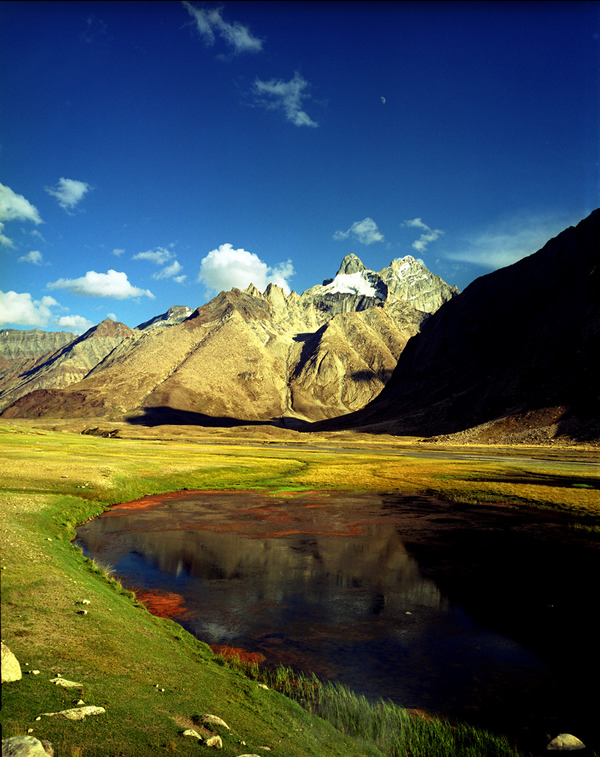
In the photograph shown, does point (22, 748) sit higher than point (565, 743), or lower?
higher

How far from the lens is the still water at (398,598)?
14023mm

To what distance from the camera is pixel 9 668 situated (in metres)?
8.73

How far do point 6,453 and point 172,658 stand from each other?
59.0 metres

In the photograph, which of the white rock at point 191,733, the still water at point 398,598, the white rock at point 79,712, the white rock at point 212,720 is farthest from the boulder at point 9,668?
the still water at point 398,598

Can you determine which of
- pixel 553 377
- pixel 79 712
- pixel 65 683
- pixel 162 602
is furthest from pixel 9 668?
pixel 553 377

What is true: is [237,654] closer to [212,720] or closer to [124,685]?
[124,685]

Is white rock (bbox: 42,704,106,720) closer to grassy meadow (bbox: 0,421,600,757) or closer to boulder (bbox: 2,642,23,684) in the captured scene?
grassy meadow (bbox: 0,421,600,757)

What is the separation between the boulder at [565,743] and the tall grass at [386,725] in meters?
1.08

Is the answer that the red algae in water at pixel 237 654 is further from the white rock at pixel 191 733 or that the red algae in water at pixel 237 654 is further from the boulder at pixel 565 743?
the boulder at pixel 565 743

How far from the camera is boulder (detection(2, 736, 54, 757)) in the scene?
576 centimetres

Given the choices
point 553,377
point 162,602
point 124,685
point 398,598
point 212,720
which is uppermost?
point 553,377

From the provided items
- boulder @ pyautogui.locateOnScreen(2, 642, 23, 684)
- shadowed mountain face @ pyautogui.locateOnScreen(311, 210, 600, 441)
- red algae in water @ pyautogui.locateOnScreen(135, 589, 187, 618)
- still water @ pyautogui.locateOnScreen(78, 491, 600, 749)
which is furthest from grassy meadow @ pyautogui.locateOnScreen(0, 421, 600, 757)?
shadowed mountain face @ pyautogui.locateOnScreen(311, 210, 600, 441)

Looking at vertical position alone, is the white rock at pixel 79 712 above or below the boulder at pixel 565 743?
above

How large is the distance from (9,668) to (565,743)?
12614 millimetres
